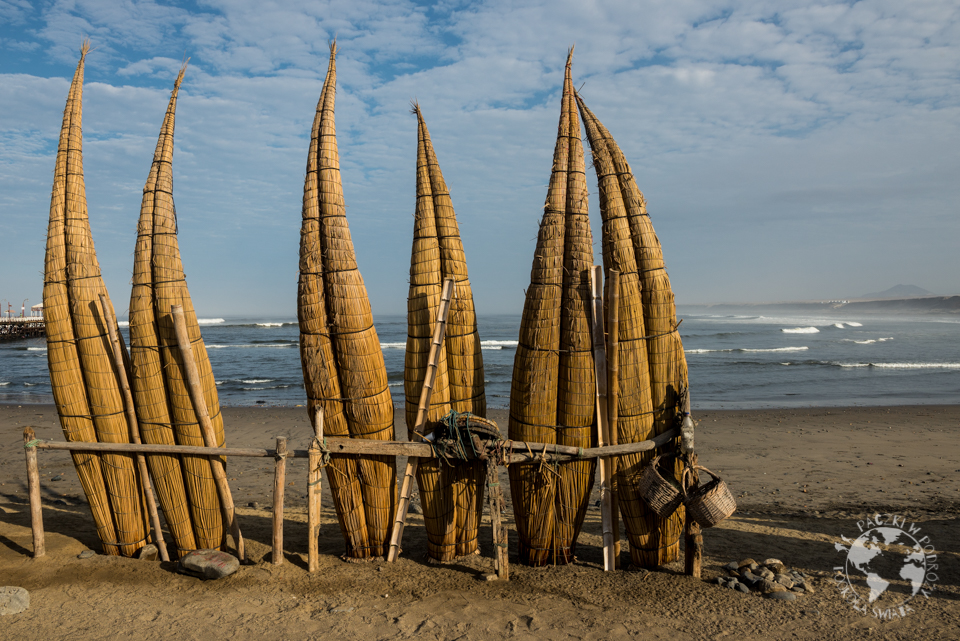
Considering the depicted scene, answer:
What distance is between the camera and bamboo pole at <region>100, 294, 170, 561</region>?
5.51 meters

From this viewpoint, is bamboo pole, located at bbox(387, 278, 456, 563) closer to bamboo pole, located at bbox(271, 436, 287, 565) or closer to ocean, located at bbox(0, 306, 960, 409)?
bamboo pole, located at bbox(271, 436, 287, 565)

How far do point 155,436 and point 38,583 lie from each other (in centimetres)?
159

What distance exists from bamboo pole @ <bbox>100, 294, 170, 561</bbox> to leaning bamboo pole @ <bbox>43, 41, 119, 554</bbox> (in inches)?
14.7

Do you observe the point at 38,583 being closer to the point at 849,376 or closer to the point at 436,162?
the point at 436,162

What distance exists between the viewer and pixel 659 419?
5.29m

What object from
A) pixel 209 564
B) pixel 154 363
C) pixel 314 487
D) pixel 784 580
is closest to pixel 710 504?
pixel 784 580

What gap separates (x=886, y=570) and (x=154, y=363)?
721cm

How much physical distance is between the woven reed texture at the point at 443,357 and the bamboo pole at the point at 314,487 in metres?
0.89

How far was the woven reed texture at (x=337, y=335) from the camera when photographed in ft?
17.5

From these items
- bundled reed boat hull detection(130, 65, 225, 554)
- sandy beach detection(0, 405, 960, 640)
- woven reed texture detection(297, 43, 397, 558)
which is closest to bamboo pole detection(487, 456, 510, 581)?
sandy beach detection(0, 405, 960, 640)

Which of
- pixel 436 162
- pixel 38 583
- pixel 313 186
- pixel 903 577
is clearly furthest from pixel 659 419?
pixel 38 583

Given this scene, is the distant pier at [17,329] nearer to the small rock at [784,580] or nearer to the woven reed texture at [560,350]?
the woven reed texture at [560,350]

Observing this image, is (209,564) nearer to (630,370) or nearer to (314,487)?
(314,487)

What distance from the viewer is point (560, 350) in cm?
527
